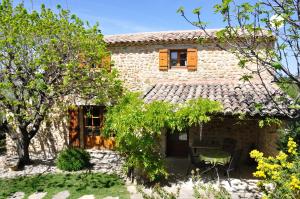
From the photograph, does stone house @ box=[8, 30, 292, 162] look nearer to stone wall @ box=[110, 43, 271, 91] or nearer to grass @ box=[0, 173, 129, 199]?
stone wall @ box=[110, 43, 271, 91]

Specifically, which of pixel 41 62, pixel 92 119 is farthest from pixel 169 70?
pixel 41 62

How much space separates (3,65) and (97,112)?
521cm

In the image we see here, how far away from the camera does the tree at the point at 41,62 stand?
31.6ft

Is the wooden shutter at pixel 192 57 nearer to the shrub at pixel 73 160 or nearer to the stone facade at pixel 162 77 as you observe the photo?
the stone facade at pixel 162 77

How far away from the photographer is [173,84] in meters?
13.3

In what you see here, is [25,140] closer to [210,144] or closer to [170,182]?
[170,182]

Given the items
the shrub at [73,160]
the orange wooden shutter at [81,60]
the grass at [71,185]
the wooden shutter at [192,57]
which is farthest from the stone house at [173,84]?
the grass at [71,185]

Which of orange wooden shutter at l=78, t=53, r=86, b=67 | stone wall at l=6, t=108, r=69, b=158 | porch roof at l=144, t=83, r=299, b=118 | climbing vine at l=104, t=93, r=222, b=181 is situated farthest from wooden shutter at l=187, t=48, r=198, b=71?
stone wall at l=6, t=108, r=69, b=158

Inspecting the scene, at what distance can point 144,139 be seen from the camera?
28.8ft

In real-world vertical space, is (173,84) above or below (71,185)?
above

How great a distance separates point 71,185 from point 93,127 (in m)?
5.08

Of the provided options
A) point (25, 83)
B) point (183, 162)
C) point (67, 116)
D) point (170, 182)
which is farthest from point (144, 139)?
point (67, 116)

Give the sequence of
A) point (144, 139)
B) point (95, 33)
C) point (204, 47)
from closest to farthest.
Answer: point (144, 139) < point (95, 33) < point (204, 47)

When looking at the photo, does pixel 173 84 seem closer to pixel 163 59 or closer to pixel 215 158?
pixel 163 59
